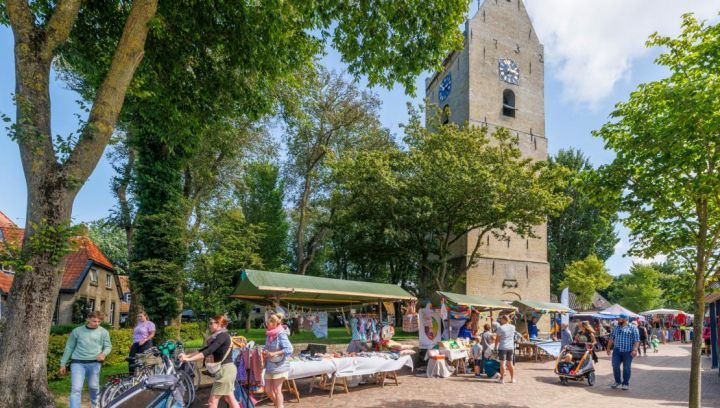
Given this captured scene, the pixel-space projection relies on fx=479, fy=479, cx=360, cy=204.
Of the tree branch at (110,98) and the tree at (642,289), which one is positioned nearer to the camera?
the tree branch at (110,98)

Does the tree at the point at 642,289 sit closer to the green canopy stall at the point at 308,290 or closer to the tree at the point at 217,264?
the green canopy stall at the point at 308,290

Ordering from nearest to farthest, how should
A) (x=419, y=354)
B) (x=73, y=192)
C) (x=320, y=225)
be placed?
(x=73, y=192), (x=419, y=354), (x=320, y=225)

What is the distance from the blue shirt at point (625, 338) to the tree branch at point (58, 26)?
1336 centimetres

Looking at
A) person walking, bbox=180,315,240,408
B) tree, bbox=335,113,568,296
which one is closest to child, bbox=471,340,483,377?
person walking, bbox=180,315,240,408

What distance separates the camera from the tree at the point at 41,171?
7098 mm

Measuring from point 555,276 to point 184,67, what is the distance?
43876mm

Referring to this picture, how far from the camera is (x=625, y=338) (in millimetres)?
11719

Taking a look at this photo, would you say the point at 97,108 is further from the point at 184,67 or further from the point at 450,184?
the point at 450,184

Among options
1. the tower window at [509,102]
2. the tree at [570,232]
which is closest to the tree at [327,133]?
the tower window at [509,102]

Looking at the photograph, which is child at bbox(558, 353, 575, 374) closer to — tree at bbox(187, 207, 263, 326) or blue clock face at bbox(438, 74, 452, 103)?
tree at bbox(187, 207, 263, 326)

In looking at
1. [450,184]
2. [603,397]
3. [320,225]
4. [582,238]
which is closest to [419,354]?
[603,397]

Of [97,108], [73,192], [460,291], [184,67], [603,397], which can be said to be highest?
[184,67]

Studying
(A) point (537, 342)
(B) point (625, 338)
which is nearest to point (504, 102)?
(A) point (537, 342)

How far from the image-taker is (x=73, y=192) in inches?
301
